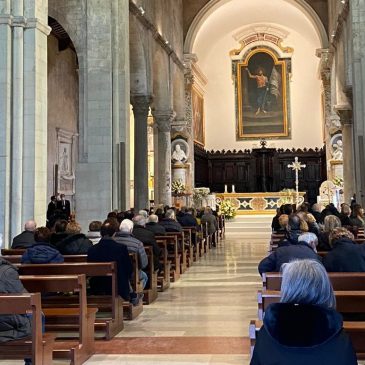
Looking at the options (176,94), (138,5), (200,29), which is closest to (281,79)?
(200,29)

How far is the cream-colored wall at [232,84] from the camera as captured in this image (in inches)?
1299

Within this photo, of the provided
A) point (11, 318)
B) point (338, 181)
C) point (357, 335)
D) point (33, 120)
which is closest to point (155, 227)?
point (33, 120)

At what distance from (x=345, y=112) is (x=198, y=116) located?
11.8 m

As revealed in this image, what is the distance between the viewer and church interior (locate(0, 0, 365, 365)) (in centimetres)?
617

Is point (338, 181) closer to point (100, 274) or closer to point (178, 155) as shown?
point (178, 155)

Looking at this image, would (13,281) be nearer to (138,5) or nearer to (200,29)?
(138,5)

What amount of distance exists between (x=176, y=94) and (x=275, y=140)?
881 centimetres

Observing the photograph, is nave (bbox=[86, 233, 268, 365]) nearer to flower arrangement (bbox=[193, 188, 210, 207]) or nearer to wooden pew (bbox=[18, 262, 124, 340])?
wooden pew (bbox=[18, 262, 124, 340])

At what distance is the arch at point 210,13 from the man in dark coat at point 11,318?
25675mm

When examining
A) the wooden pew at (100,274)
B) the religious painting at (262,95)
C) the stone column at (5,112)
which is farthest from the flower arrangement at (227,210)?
the wooden pew at (100,274)

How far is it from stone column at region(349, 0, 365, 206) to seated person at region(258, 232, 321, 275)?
10.2 metres

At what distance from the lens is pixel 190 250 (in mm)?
13586

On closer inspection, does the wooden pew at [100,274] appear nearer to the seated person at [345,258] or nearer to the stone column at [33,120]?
the seated person at [345,258]

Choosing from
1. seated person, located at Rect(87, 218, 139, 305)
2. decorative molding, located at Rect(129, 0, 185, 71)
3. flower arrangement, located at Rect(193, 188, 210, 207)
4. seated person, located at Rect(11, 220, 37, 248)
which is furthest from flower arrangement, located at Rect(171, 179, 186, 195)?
seated person, located at Rect(87, 218, 139, 305)
